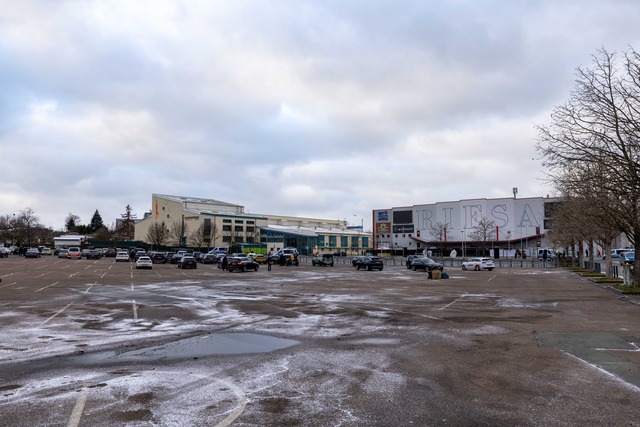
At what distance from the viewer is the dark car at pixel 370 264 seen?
5272cm

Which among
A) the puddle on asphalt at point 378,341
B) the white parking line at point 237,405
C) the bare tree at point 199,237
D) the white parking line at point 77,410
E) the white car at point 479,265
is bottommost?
the white car at point 479,265

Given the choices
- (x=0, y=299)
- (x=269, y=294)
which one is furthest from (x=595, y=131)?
(x=0, y=299)

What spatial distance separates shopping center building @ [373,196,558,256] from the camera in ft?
348

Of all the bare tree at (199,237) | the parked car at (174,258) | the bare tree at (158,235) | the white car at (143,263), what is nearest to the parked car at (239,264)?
the white car at (143,263)

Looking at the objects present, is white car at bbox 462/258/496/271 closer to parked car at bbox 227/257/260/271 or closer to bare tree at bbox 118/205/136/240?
parked car at bbox 227/257/260/271

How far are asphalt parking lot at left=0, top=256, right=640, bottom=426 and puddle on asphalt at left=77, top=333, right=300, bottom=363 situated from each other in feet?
0.14

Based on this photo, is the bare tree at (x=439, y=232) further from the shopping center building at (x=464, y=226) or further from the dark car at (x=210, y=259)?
the dark car at (x=210, y=259)

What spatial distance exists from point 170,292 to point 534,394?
802 inches

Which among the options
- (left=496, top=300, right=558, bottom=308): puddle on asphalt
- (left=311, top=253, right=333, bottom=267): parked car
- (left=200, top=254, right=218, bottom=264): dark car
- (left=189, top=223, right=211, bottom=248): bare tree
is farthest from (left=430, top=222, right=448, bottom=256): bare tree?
(left=496, top=300, right=558, bottom=308): puddle on asphalt

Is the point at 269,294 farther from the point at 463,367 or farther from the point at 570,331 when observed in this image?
the point at 463,367

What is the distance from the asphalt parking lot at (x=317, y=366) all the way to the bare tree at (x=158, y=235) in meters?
107

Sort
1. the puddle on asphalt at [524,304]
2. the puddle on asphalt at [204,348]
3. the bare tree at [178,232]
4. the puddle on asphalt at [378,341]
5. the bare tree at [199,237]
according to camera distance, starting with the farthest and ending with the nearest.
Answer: the bare tree at [178,232], the bare tree at [199,237], the puddle on asphalt at [524,304], the puddle on asphalt at [378,341], the puddle on asphalt at [204,348]

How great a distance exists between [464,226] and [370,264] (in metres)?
66.3

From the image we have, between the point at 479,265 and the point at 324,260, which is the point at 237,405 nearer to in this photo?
the point at 479,265
